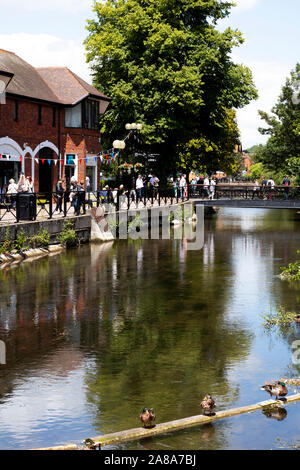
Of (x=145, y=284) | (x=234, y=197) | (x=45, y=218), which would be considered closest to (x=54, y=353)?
(x=145, y=284)

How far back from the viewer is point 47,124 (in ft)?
151

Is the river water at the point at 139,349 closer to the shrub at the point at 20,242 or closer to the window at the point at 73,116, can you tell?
the shrub at the point at 20,242

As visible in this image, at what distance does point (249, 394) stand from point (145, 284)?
1061cm

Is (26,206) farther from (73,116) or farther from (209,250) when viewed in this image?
(73,116)

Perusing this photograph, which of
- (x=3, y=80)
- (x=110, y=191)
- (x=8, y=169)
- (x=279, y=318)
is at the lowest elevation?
(x=279, y=318)

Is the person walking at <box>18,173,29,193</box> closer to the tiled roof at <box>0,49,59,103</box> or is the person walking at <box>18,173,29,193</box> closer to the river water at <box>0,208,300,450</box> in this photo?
the river water at <box>0,208,300,450</box>

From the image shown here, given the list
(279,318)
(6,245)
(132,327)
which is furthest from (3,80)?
(279,318)

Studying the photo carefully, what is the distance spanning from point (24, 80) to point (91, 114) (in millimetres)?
6488

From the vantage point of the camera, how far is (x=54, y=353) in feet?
41.8

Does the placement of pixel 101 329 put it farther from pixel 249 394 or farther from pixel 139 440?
pixel 139 440

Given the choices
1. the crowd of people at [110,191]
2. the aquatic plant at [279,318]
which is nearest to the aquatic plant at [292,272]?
the aquatic plant at [279,318]

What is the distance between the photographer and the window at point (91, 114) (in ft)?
161

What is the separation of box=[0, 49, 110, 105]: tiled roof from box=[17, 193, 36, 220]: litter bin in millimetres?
15862

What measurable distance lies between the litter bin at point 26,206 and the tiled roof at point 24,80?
1513 centimetres
